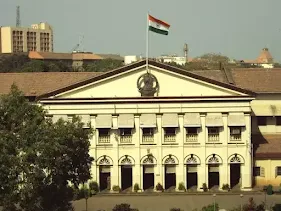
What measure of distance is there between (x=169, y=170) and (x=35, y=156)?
1988 cm

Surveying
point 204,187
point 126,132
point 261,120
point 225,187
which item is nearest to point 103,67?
point 261,120

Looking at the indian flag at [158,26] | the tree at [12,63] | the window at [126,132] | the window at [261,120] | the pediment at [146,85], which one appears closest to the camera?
the pediment at [146,85]

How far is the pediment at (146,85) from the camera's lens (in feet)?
151

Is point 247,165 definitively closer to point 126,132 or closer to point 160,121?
point 160,121

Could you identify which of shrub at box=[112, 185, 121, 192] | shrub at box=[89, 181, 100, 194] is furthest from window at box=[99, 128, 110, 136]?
shrub at box=[112, 185, 121, 192]

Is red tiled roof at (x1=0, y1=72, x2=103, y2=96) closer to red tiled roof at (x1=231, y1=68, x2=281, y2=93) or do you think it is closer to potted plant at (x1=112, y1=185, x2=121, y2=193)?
potted plant at (x1=112, y1=185, x2=121, y2=193)

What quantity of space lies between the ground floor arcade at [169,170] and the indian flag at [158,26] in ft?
33.6

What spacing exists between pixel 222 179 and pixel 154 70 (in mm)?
10376

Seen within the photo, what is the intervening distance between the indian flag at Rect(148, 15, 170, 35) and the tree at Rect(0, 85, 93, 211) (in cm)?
1766

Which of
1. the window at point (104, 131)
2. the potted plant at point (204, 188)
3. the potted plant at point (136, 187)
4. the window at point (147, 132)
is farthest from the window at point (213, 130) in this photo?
the window at point (104, 131)

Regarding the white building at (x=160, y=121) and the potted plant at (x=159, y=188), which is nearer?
the white building at (x=160, y=121)

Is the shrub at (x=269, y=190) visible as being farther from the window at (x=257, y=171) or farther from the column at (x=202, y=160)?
the column at (x=202, y=160)

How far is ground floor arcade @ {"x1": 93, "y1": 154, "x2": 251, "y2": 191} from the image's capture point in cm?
4644

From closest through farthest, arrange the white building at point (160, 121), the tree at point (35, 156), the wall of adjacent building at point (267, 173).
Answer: the tree at point (35, 156) < the white building at point (160, 121) < the wall of adjacent building at point (267, 173)
